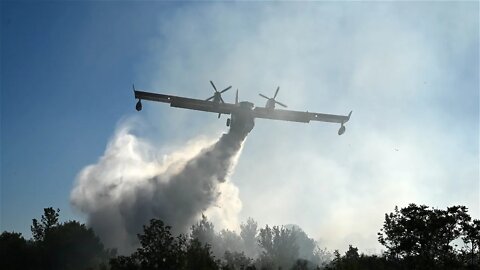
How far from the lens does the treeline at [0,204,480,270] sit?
3161 cm

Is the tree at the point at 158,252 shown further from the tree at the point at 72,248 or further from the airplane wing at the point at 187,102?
the tree at the point at 72,248

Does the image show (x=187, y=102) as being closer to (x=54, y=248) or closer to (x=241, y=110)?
(x=241, y=110)

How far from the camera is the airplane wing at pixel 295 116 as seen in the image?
180 ft

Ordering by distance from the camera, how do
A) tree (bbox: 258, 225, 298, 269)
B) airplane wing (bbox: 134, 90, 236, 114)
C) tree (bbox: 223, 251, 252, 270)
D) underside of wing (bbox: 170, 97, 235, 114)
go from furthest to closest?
tree (bbox: 258, 225, 298, 269), underside of wing (bbox: 170, 97, 235, 114), airplane wing (bbox: 134, 90, 236, 114), tree (bbox: 223, 251, 252, 270)

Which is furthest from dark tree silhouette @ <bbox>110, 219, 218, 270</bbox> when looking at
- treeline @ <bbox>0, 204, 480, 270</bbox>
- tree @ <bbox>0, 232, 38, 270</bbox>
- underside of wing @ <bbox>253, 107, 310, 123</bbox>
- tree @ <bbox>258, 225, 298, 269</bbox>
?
tree @ <bbox>258, 225, 298, 269</bbox>

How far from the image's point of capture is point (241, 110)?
53969 millimetres

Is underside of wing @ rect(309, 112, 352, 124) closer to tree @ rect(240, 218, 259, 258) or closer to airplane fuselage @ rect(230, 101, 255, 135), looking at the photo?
airplane fuselage @ rect(230, 101, 255, 135)

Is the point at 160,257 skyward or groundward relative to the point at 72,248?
groundward

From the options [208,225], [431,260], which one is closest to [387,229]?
[431,260]

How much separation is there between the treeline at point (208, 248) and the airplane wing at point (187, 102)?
17535 mm

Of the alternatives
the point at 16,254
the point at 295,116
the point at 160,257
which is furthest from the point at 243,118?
the point at 16,254

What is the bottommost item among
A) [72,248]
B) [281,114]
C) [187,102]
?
[72,248]

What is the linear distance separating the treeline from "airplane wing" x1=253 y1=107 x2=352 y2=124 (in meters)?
15.5

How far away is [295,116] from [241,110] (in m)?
8.40
